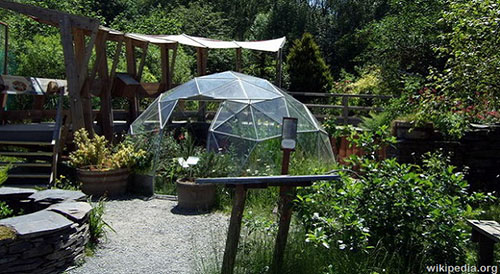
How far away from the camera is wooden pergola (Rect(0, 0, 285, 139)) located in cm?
905

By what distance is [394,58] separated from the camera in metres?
15.9

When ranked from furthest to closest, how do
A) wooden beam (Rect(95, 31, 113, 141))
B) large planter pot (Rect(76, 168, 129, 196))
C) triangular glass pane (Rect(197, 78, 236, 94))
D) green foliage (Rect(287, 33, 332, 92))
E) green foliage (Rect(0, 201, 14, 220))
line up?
green foliage (Rect(287, 33, 332, 92))
wooden beam (Rect(95, 31, 113, 141))
triangular glass pane (Rect(197, 78, 236, 94))
large planter pot (Rect(76, 168, 129, 196))
green foliage (Rect(0, 201, 14, 220))

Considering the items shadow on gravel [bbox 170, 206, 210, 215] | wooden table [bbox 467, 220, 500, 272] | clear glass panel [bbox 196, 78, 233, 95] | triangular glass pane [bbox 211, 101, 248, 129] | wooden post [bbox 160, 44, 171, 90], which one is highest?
wooden post [bbox 160, 44, 171, 90]

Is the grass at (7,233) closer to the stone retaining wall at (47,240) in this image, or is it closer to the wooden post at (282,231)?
the stone retaining wall at (47,240)

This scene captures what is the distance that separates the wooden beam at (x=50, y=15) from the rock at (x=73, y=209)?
4.57 m

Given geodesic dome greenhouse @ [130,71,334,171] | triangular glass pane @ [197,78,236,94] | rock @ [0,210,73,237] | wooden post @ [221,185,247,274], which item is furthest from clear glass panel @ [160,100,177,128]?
wooden post @ [221,185,247,274]

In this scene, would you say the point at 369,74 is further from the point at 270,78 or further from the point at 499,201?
the point at 499,201

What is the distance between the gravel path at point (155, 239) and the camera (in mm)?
5258

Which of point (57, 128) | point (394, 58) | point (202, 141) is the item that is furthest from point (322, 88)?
point (57, 128)

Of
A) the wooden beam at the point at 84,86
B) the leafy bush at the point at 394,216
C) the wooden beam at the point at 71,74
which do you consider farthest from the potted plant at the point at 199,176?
the leafy bush at the point at 394,216

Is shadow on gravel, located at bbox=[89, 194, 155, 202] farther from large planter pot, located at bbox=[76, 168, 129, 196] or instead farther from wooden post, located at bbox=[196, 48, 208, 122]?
wooden post, located at bbox=[196, 48, 208, 122]

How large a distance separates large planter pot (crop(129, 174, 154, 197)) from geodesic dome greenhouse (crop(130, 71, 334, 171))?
0.94 m

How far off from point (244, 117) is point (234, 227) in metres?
5.15

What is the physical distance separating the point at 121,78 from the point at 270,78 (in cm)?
1100
